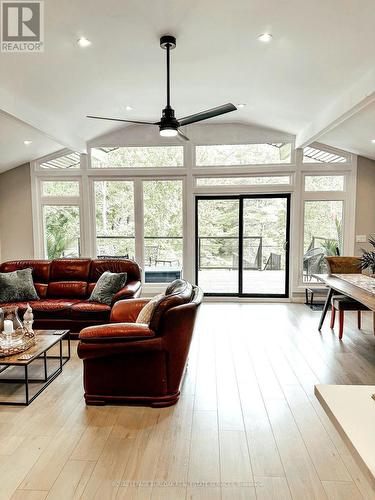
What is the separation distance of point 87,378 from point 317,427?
73.1 inches

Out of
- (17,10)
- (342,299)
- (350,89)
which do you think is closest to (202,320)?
(342,299)

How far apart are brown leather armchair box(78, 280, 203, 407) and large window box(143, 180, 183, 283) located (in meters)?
3.82

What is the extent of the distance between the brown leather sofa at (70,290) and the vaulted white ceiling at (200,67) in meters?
1.99

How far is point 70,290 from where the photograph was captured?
16.2 feet

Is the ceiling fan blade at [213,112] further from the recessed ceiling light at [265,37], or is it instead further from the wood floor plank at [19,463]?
the wood floor plank at [19,463]

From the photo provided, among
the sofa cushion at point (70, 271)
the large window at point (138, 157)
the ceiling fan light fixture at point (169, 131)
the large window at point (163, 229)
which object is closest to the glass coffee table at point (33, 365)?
the sofa cushion at point (70, 271)

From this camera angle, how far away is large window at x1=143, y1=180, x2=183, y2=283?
664cm

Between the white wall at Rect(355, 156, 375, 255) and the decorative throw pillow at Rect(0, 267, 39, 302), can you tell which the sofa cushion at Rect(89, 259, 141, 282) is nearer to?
the decorative throw pillow at Rect(0, 267, 39, 302)

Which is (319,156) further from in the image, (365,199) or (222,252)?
(222,252)

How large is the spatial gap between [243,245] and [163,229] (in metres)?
1.59

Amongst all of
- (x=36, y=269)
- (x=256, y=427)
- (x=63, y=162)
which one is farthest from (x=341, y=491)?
(x=63, y=162)

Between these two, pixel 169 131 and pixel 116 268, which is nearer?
pixel 169 131

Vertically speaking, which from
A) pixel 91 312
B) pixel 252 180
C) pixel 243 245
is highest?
pixel 252 180

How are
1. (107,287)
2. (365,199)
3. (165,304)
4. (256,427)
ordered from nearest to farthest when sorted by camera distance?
(256,427), (165,304), (107,287), (365,199)
